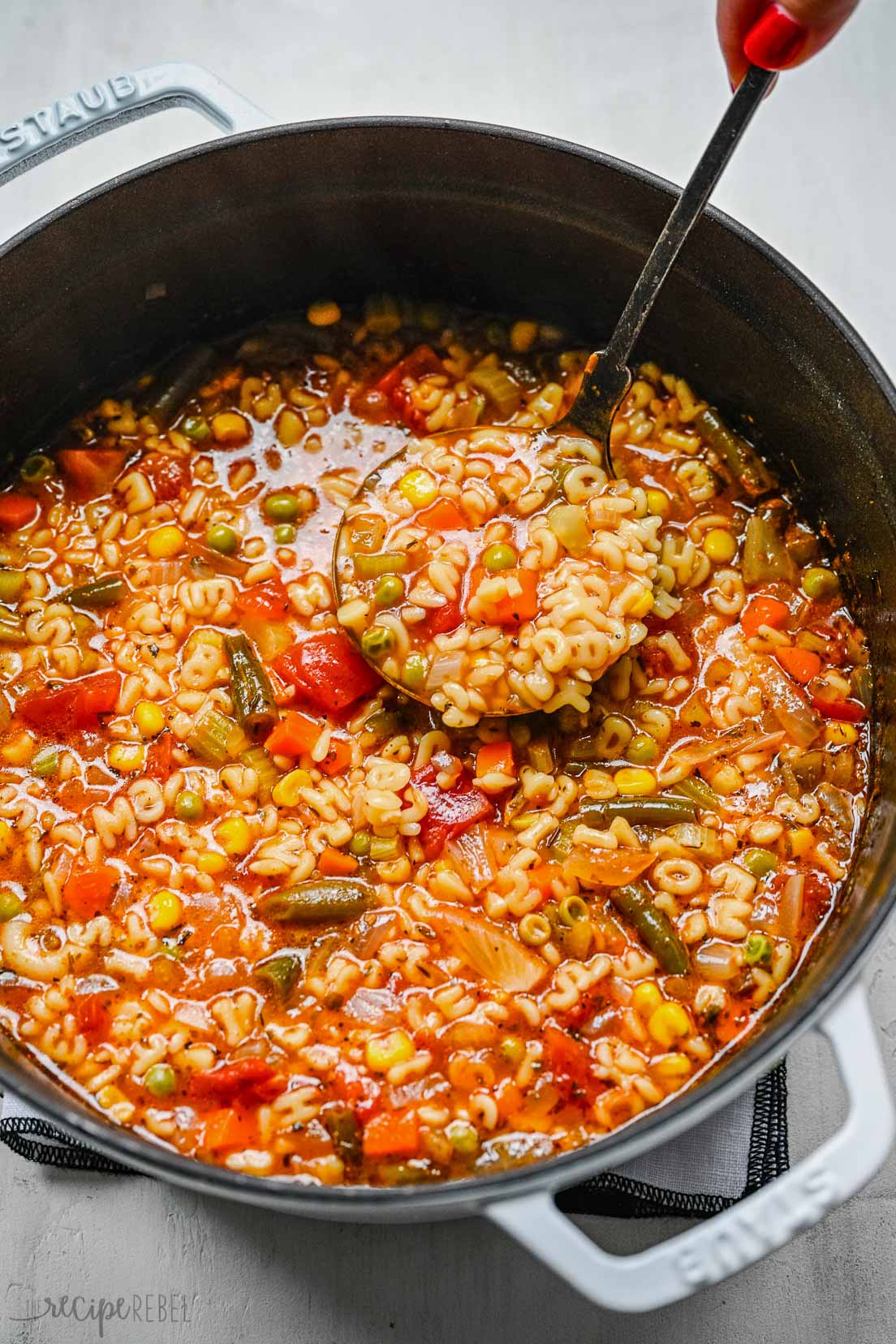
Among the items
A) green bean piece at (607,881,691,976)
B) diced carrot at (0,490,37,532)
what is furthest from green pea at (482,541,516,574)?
diced carrot at (0,490,37,532)

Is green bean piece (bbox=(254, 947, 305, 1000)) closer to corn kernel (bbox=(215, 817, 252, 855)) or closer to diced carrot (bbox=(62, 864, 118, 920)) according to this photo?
corn kernel (bbox=(215, 817, 252, 855))

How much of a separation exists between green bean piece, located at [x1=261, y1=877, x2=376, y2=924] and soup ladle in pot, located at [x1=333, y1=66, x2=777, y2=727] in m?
0.52

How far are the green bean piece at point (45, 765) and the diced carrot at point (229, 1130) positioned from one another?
3.44 feet

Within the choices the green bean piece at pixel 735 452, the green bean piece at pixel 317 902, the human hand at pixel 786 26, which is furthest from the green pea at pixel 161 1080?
the human hand at pixel 786 26

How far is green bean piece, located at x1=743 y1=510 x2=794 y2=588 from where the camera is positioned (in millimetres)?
3451

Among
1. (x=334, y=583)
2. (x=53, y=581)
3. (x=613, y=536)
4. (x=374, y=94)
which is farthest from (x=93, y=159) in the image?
(x=613, y=536)

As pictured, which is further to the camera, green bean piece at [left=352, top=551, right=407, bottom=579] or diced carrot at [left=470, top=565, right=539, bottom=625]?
green bean piece at [left=352, top=551, right=407, bottom=579]

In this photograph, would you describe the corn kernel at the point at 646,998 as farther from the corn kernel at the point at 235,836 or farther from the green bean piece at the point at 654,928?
the corn kernel at the point at 235,836

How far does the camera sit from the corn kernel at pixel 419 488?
330cm

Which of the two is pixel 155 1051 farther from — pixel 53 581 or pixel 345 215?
pixel 345 215

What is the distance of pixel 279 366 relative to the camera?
3816 mm

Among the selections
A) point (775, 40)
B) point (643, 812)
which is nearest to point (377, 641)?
point (643, 812)

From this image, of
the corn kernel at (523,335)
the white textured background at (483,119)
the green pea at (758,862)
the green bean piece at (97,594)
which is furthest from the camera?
the corn kernel at (523,335)

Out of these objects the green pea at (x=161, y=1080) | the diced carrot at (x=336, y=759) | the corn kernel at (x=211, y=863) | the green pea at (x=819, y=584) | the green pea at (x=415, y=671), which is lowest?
the green pea at (x=161, y=1080)
